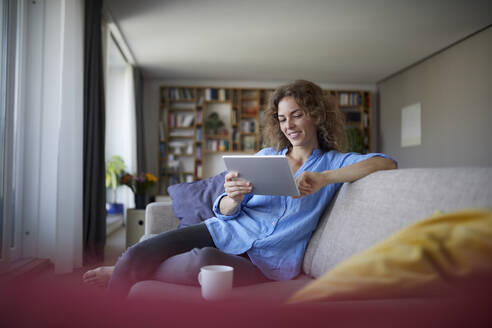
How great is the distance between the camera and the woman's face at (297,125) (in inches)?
62.4

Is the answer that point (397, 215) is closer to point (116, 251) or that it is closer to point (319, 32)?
point (116, 251)

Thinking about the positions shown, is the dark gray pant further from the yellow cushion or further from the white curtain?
the white curtain

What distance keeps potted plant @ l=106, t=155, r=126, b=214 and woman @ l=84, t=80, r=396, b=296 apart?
3854mm

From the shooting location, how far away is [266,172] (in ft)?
4.07

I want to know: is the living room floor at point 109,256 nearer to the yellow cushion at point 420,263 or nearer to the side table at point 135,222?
the side table at point 135,222

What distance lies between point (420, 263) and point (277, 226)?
2.84 ft

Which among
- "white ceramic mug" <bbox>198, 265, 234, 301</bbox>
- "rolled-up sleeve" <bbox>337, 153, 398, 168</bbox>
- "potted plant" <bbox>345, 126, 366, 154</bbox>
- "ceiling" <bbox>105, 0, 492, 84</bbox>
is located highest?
"ceiling" <bbox>105, 0, 492, 84</bbox>

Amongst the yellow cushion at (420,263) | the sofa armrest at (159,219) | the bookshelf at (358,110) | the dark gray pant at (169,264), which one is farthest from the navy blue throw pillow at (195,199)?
the bookshelf at (358,110)

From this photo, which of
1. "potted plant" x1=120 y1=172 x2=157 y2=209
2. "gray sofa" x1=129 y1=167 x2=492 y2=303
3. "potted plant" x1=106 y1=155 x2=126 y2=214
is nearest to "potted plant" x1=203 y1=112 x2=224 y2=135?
"potted plant" x1=106 y1=155 x2=126 y2=214

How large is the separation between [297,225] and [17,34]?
95.2 inches

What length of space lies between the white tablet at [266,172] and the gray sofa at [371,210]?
21 cm

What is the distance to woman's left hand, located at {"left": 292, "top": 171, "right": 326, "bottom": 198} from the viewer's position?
128 cm

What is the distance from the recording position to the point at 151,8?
13.2 ft

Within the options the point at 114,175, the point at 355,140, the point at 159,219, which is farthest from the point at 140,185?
the point at 355,140
